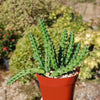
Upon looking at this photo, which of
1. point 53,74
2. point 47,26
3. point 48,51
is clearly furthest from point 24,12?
point 53,74

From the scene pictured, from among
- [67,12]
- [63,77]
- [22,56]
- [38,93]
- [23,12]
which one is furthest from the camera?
[67,12]

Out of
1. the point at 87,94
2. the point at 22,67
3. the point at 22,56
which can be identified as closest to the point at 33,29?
the point at 22,56

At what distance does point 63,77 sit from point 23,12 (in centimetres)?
230

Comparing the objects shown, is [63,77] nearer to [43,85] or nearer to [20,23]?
[43,85]

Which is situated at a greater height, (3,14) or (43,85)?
(3,14)

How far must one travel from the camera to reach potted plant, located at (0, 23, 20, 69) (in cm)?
338


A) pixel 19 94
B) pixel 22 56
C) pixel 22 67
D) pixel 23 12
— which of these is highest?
pixel 23 12

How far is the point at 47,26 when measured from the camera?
10.1 feet

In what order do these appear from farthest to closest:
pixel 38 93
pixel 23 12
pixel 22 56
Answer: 1. pixel 23 12
2. pixel 38 93
3. pixel 22 56

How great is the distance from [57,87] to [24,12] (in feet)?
7.50

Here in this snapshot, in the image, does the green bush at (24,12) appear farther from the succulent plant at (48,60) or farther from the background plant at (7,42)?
the succulent plant at (48,60)

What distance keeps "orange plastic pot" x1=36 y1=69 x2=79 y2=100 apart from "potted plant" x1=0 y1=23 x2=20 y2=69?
1821 millimetres

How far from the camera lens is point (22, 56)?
260cm

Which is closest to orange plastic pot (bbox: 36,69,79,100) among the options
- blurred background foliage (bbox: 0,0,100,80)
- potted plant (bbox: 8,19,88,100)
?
potted plant (bbox: 8,19,88,100)
